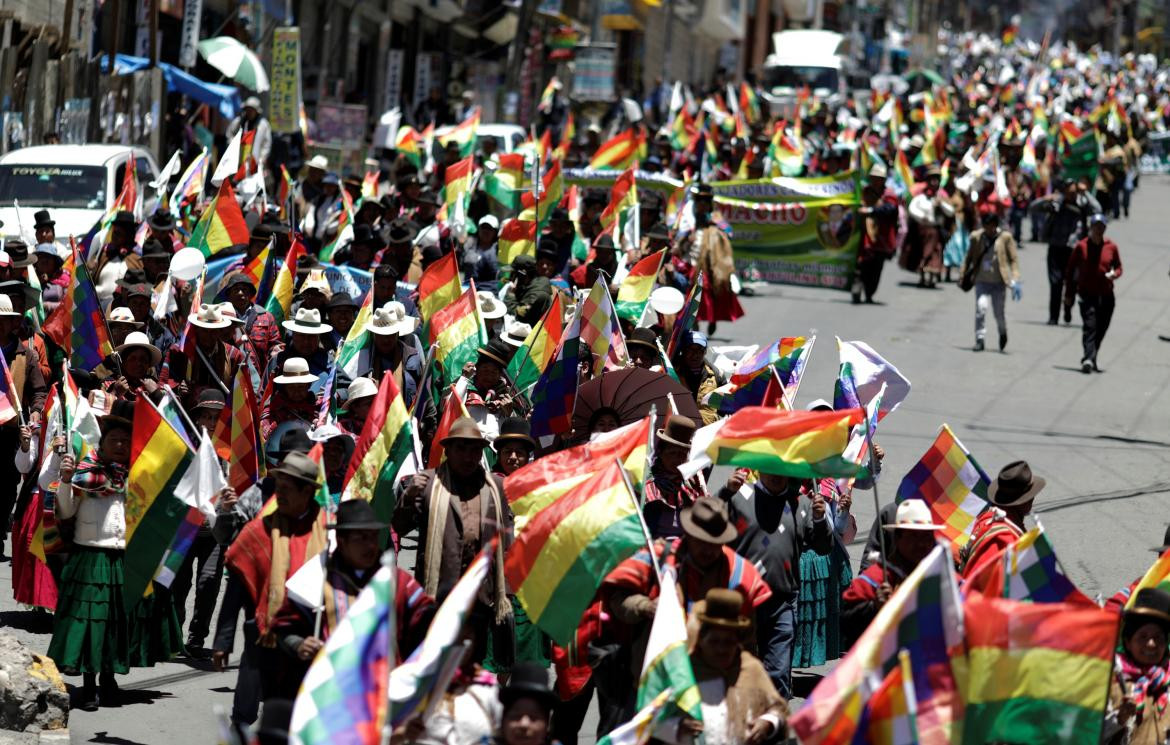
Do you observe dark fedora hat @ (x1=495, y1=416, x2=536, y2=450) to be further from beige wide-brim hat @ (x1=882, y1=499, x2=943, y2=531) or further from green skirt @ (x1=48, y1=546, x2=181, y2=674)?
beige wide-brim hat @ (x1=882, y1=499, x2=943, y2=531)

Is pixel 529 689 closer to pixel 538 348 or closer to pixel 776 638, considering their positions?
pixel 776 638

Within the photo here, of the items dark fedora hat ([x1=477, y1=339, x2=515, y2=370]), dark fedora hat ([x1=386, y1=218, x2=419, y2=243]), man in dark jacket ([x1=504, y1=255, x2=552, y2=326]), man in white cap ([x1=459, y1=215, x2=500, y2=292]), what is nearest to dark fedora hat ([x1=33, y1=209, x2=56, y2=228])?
dark fedora hat ([x1=386, y1=218, x2=419, y2=243])

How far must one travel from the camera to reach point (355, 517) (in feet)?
24.1

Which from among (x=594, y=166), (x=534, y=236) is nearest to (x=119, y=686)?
(x=534, y=236)

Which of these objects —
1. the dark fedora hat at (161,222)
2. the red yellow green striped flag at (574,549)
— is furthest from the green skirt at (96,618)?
the dark fedora hat at (161,222)

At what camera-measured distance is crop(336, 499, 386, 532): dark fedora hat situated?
7309 millimetres

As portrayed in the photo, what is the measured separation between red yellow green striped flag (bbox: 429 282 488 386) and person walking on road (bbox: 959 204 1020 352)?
32.2 ft

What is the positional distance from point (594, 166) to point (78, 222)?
7405 mm

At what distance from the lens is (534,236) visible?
1767cm

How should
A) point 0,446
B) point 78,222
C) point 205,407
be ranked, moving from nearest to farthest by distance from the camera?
point 205,407, point 0,446, point 78,222

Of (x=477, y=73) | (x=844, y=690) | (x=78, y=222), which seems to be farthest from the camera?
(x=477, y=73)

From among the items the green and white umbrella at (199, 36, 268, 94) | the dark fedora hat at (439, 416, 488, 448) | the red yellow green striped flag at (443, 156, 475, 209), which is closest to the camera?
the dark fedora hat at (439, 416, 488, 448)

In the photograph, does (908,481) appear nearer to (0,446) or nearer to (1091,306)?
(0,446)

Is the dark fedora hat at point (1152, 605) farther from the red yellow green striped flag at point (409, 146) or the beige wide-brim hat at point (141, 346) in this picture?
the red yellow green striped flag at point (409, 146)
